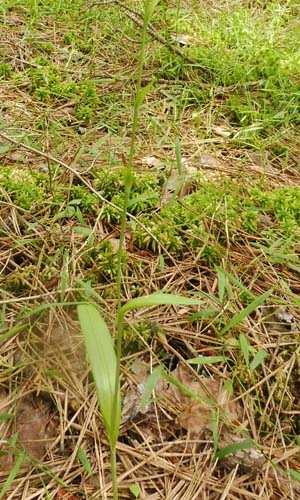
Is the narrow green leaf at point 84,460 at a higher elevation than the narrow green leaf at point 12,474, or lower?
lower

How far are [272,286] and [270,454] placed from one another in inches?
16.0

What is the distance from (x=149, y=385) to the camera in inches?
44.2

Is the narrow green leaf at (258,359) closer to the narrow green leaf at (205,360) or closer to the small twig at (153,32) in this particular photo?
the narrow green leaf at (205,360)

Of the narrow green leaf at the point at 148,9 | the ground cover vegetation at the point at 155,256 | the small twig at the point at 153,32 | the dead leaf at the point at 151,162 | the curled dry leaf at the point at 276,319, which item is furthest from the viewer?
the small twig at the point at 153,32

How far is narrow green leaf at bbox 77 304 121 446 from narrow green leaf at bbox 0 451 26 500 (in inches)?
8.4

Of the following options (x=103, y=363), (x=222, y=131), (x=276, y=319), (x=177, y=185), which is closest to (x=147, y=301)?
(x=103, y=363)

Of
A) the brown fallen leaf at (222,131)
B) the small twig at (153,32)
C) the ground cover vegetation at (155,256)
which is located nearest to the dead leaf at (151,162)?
the ground cover vegetation at (155,256)

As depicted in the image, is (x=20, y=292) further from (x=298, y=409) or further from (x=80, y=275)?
(x=298, y=409)

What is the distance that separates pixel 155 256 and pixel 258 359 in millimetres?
365

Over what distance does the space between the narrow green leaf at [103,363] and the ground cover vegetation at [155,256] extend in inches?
4.1

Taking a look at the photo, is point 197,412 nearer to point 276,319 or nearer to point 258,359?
point 258,359

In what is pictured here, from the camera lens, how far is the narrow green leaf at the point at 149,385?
1110 mm

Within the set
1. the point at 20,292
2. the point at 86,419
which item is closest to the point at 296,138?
the point at 20,292

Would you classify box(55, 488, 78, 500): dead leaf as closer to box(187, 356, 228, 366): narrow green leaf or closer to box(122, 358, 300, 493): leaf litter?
box(122, 358, 300, 493): leaf litter
